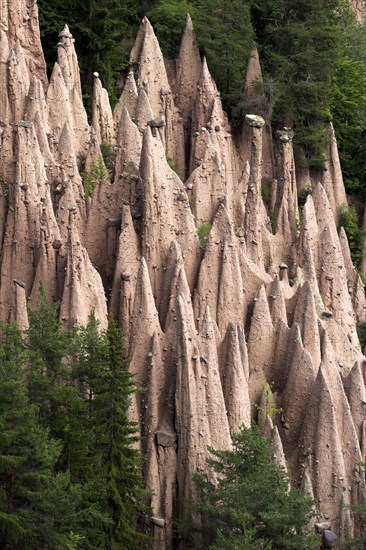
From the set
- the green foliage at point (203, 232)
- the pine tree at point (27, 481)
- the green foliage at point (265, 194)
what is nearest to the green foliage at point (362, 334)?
the green foliage at point (265, 194)

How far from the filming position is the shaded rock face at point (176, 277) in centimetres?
2842

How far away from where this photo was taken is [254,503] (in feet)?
85.0

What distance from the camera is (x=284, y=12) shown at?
3922cm

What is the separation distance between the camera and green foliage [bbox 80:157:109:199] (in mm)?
31734

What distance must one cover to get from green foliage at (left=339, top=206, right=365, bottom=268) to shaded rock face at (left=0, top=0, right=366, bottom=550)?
4.86 m

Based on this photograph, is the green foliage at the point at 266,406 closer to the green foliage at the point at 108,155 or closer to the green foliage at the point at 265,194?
the green foliage at the point at 108,155

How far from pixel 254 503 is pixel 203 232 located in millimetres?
8130

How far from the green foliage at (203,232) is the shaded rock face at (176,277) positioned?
3 cm

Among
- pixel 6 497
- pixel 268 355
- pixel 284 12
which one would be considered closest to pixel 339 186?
pixel 284 12

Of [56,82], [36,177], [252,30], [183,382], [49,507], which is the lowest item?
[49,507]

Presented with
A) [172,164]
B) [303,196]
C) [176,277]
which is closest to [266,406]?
[176,277]

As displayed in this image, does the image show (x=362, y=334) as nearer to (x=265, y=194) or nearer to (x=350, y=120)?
(x=265, y=194)

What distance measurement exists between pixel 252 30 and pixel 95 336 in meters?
14.8

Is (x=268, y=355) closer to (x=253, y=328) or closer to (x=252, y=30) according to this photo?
(x=253, y=328)
